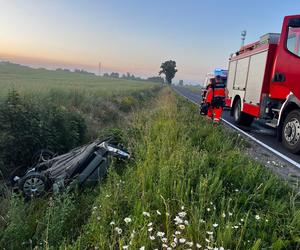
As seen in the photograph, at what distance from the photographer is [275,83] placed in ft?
26.5

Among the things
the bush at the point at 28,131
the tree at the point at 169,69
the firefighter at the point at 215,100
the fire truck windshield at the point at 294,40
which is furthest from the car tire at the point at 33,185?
the tree at the point at 169,69

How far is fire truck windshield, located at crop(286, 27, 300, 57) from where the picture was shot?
7.21m

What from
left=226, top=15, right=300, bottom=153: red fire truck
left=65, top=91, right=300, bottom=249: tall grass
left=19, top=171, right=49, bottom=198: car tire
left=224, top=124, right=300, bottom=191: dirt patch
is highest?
left=226, top=15, right=300, bottom=153: red fire truck

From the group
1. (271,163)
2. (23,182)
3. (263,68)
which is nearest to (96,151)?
(23,182)

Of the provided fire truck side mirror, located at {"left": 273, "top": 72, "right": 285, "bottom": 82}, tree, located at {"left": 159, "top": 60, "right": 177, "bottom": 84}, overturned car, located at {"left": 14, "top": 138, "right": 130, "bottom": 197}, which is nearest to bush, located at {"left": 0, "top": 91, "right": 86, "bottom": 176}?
overturned car, located at {"left": 14, "top": 138, "right": 130, "bottom": 197}

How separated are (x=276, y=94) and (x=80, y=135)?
6272 mm

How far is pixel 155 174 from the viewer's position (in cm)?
397

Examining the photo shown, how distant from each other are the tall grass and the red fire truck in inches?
139

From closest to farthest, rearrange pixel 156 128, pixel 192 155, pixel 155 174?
pixel 155 174 < pixel 192 155 < pixel 156 128

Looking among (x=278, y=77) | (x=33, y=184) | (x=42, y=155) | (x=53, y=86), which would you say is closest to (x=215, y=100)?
(x=278, y=77)

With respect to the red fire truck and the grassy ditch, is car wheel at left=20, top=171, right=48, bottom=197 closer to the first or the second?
the grassy ditch

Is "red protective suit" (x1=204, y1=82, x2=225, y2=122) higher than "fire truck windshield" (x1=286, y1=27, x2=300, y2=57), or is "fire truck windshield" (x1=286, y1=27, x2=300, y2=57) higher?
"fire truck windshield" (x1=286, y1=27, x2=300, y2=57)

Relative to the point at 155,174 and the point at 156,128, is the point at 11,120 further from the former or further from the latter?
the point at 155,174

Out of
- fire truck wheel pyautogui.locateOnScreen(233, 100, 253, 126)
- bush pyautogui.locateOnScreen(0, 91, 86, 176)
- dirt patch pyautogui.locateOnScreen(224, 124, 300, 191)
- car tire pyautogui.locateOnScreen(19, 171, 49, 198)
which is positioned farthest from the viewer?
fire truck wheel pyautogui.locateOnScreen(233, 100, 253, 126)
